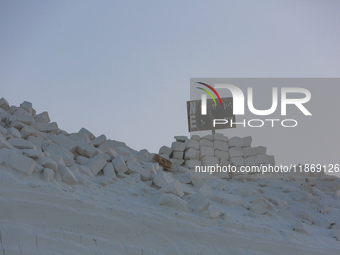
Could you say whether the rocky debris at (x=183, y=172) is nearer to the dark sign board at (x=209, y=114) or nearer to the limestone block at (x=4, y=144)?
the limestone block at (x=4, y=144)

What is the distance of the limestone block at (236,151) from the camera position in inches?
321

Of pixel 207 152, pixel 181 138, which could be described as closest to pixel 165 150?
pixel 181 138

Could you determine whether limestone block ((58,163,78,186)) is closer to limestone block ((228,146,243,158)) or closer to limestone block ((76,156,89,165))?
limestone block ((76,156,89,165))

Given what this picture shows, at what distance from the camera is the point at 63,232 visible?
3.37 meters

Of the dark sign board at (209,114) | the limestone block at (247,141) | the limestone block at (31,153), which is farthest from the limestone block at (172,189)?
the dark sign board at (209,114)

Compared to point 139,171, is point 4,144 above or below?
above

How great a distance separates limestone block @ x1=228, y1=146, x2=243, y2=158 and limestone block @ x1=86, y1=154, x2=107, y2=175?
3.57m

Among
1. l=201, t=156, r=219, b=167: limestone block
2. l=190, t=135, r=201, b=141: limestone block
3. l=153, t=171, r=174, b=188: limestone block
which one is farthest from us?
l=190, t=135, r=201, b=141: limestone block

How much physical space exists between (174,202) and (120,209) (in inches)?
32.2

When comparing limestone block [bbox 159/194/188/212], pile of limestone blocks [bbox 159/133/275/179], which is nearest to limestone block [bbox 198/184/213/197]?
limestone block [bbox 159/194/188/212]

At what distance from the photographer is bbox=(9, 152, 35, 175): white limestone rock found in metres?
4.00

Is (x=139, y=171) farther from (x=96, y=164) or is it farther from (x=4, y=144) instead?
(x=4, y=144)

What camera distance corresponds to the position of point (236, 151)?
8.20 meters

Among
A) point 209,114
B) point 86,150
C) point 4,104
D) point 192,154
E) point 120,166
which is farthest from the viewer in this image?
point 209,114
